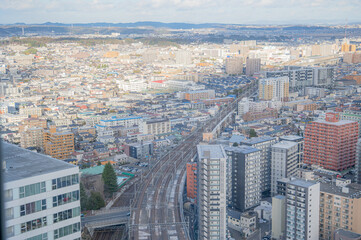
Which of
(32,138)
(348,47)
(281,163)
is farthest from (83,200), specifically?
(348,47)

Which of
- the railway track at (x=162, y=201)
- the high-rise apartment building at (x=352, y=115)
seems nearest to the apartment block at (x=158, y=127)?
the railway track at (x=162, y=201)

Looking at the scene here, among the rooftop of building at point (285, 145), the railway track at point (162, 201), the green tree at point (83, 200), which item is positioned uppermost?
the rooftop of building at point (285, 145)

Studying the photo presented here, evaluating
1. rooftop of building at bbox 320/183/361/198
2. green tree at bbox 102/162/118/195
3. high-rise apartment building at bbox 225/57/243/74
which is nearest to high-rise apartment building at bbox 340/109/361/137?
rooftop of building at bbox 320/183/361/198

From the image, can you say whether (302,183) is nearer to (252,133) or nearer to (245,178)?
(245,178)

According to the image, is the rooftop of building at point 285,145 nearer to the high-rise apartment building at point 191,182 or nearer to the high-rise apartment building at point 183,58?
the high-rise apartment building at point 191,182

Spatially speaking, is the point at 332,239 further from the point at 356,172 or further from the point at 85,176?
the point at 85,176

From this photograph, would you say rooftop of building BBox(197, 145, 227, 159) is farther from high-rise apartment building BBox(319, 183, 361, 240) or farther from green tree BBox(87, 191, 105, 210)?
green tree BBox(87, 191, 105, 210)
